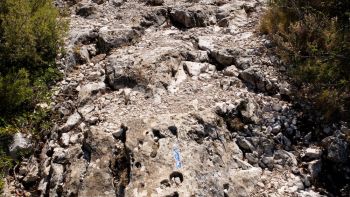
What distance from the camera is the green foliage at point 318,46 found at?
6480 millimetres

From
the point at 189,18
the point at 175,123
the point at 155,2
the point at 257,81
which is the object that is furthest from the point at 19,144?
the point at 155,2

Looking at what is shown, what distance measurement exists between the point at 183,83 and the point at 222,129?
1421 mm

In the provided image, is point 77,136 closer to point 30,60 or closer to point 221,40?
point 30,60

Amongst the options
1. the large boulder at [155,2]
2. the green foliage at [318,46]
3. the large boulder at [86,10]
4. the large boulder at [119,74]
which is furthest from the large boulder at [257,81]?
the large boulder at [86,10]

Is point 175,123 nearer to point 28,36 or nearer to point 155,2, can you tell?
point 28,36

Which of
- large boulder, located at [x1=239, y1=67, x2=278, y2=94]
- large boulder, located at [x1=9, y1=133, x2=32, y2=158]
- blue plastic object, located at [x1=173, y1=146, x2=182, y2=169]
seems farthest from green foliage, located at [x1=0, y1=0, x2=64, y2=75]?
large boulder, located at [x1=239, y1=67, x2=278, y2=94]

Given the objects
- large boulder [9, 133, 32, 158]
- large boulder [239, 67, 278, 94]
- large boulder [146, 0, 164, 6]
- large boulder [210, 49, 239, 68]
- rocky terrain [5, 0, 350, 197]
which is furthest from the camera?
large boulder [146, 0, 164, 6]

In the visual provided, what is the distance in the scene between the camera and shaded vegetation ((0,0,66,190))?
675 cm

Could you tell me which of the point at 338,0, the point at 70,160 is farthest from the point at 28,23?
the point at 338,0

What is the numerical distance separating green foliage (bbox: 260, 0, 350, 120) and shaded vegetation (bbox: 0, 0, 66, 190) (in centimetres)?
482

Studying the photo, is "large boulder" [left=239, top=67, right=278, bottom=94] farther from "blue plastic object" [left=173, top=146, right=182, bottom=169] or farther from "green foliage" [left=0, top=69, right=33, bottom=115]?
"green foliage" [left=0, top=69, right=33, bottom=115]

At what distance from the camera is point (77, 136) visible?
636cm

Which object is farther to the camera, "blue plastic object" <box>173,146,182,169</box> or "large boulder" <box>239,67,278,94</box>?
"large boulder" <box>239,67,278,94</box>

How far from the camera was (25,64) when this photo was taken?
25.3ft
